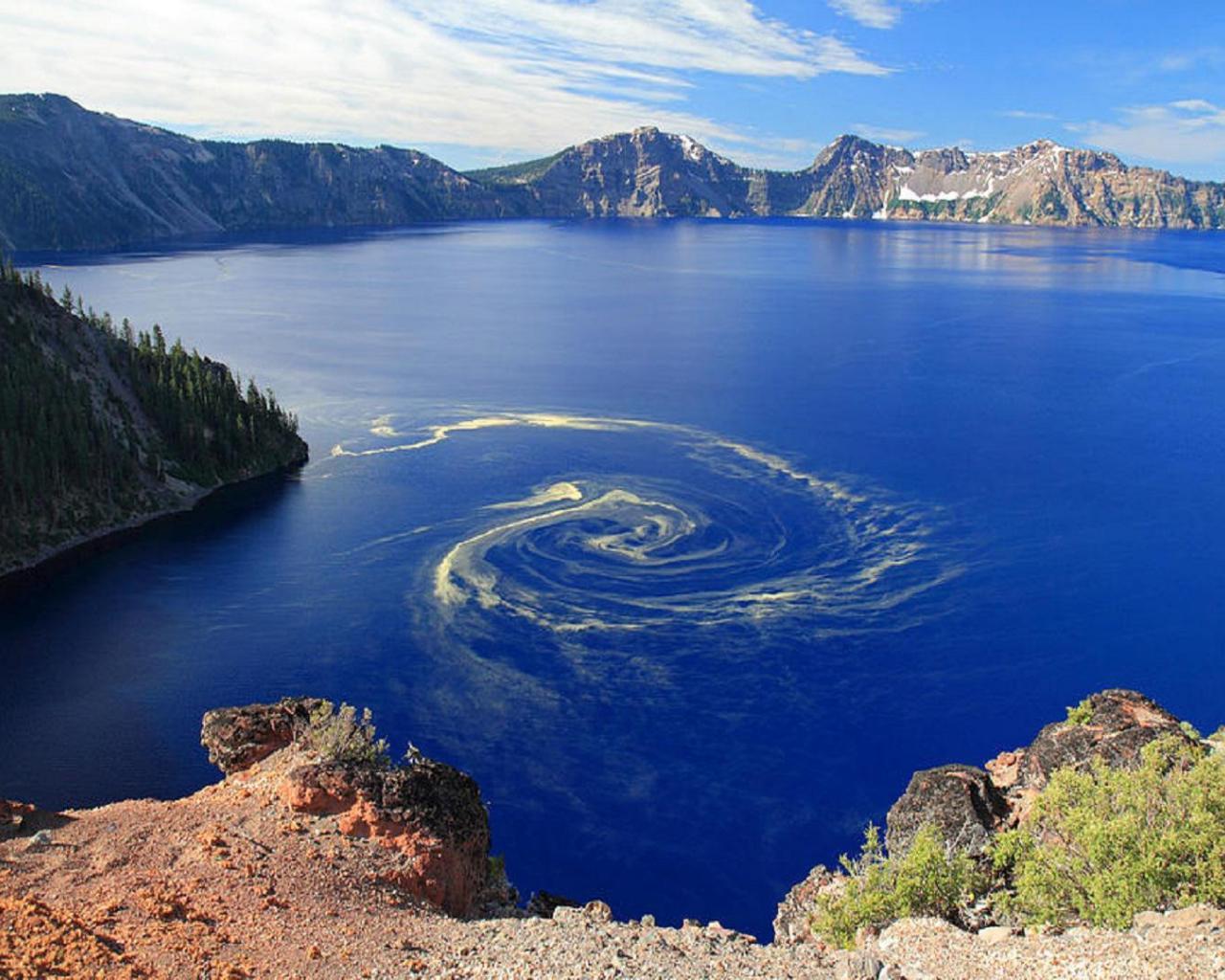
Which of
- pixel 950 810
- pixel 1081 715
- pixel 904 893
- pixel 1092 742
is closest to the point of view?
pixel 904 893

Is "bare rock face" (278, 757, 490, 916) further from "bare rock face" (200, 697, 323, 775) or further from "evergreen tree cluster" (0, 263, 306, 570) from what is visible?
"evergreen tree cluster" (0, 263, 306, 570)

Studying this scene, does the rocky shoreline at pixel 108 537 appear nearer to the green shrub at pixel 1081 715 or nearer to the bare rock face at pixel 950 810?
the bare rock face at pixel 950 810

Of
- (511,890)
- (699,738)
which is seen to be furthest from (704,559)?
(511,890)

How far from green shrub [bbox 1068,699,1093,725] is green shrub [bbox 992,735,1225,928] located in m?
9.24

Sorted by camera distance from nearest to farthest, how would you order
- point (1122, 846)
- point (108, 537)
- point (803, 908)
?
point (1122, 846) < point (803, 908) < point (108, 537)

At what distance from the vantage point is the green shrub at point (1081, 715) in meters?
46.3

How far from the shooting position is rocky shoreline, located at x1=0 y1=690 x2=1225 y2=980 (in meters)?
26.3

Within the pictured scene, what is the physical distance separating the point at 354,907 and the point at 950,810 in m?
25.1

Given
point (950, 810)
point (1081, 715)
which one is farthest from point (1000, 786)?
point (950, 810)

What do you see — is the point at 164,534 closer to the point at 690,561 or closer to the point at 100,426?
the point at 100,426

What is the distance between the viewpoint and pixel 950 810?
4219cm

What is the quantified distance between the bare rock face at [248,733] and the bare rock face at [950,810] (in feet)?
85.2

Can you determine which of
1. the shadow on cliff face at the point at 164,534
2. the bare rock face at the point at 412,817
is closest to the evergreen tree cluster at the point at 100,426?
the shadow on cliff face at the point at 164,534

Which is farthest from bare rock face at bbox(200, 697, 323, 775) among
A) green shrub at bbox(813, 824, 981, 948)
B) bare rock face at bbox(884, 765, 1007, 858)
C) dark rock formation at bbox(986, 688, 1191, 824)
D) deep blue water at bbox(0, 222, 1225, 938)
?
dark rock formation at bbox(986, 688, 1191, 824)
